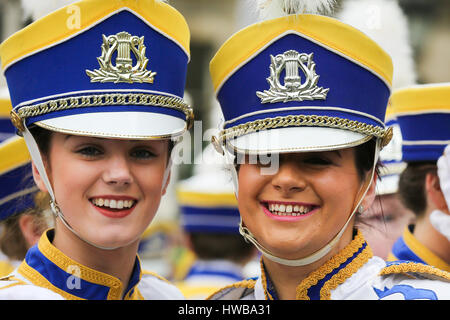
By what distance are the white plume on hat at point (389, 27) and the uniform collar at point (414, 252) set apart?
39.5 inches

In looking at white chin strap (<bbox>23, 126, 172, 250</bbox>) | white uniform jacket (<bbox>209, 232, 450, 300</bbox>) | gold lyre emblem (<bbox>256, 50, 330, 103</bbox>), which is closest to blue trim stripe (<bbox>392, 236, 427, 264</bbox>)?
white uniform jacket (<bbox>209, 232, 450, 300</bbox>)

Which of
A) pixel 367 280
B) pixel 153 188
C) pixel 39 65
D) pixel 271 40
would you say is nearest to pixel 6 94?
pixel 39 65

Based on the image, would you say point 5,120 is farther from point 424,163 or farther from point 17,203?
point 424,163

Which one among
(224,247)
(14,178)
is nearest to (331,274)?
(14,178)

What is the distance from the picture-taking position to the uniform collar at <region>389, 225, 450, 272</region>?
338 cm

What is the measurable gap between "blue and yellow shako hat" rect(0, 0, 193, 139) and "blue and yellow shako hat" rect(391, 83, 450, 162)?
1381 mm

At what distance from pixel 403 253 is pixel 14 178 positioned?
2259 millimetres

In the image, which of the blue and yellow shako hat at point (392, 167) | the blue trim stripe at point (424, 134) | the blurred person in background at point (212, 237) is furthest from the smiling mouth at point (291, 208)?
the blurred person in background at point (212, 237)

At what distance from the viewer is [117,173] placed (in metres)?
2.55

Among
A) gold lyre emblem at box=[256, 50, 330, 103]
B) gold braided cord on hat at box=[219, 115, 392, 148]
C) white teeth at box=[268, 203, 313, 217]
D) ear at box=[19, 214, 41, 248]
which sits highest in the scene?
gold lyre emblem at box=[256, 50, 330, 103]

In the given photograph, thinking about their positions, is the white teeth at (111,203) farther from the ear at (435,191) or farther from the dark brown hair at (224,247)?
the dark brown hair at (224,247)

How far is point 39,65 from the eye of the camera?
105 inches

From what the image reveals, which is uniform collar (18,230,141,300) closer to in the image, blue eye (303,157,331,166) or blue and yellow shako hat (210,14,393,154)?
blue and yellow shako hat (210,14,393,154)
